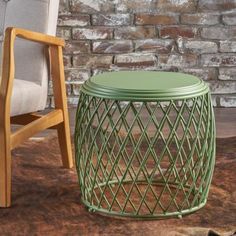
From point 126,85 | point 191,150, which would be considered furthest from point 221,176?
point 126,85

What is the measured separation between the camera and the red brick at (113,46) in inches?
134

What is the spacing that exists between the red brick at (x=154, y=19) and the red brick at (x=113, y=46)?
0.39ft

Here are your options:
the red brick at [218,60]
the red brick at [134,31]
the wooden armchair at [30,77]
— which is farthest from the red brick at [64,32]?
the wooden armchair at [30,77]

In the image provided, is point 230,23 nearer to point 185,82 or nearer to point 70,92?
point 70,92

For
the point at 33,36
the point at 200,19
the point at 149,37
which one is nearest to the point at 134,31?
the point at 149,37

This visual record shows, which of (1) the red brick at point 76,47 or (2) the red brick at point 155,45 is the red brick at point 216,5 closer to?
(2) the red brick at point 155,45

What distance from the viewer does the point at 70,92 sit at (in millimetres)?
3480

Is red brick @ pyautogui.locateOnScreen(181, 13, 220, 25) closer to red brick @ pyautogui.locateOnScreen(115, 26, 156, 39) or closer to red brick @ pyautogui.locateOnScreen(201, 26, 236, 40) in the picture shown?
red brick @ pyautogui.locateOnScreen(201, 26, 236, 40)

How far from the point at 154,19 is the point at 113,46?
240 millimetres

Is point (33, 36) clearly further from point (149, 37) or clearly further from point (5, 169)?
point (149, 37)

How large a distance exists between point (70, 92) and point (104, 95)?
1582 millimetres

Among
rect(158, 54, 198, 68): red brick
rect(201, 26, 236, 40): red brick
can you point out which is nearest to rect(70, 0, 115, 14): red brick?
rect(158, 54, 198, 68): red brick

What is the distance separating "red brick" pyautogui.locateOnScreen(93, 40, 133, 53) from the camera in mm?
3416

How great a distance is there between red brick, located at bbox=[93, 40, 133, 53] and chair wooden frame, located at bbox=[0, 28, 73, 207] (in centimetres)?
102
